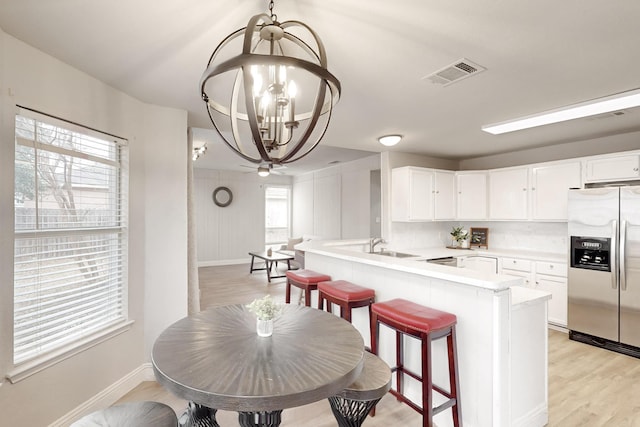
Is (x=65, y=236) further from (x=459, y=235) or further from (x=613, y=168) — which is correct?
(x=613, y=168)

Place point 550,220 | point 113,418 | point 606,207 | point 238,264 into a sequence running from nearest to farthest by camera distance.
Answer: point 113,418
point 606,207
point 550,220
point 238,264

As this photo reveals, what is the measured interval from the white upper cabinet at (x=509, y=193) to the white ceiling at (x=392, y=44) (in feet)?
5.19

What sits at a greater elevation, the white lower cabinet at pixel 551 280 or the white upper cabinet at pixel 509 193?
the white upper cabinet at pixel 509 193

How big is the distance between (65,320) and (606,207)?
506cm

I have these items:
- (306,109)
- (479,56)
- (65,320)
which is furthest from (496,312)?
(65,320)

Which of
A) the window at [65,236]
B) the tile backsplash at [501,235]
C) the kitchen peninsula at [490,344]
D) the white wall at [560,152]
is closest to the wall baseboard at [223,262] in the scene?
the tile backsplash at [501,235]

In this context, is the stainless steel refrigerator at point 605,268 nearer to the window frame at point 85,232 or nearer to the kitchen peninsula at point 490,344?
the kitchen peninsula at point 490,344

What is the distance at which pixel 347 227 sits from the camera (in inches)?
280

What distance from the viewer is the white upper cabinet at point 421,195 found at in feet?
15.1

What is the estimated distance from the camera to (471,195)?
4910 mm

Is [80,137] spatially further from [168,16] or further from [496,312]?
[496,312]

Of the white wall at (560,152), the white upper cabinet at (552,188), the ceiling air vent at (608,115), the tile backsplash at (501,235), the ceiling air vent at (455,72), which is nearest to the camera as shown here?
the ceiling air vent at (455,72)

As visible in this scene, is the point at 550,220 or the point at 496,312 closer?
the point at 496,312

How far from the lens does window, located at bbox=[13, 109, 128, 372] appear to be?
1.83m
